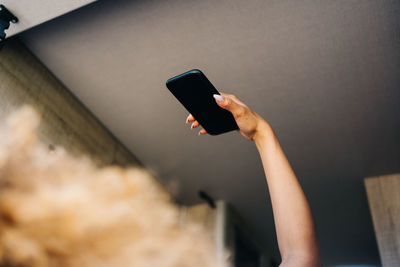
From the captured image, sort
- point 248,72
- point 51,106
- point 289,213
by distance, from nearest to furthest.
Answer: point 289,213
point 248,72
point 51,106

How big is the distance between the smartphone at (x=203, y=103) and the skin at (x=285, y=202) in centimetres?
28

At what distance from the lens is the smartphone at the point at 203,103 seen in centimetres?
79

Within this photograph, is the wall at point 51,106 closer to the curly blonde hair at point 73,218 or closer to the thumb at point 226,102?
the thumb at point 226,102

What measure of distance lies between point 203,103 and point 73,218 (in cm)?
63

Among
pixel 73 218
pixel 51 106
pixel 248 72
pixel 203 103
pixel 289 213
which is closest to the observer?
pixel 73 218

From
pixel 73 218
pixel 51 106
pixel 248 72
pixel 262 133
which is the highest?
pixel 73 218

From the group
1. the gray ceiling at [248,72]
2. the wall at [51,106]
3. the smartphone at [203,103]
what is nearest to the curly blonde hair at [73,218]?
the smartphone at [203,103]

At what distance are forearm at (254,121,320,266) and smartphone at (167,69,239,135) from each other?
32cm

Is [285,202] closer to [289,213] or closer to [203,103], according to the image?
[289,213]

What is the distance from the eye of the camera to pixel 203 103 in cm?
81

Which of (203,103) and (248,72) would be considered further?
(248,72)

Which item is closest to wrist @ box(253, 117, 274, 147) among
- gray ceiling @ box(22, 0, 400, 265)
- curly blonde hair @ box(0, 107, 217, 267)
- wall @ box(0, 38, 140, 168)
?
curly blonde hair @ box(0, 107, 217, 267)

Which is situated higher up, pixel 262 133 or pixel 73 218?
pixel 73 218

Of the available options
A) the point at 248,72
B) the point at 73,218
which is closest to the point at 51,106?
the point at 248,72
